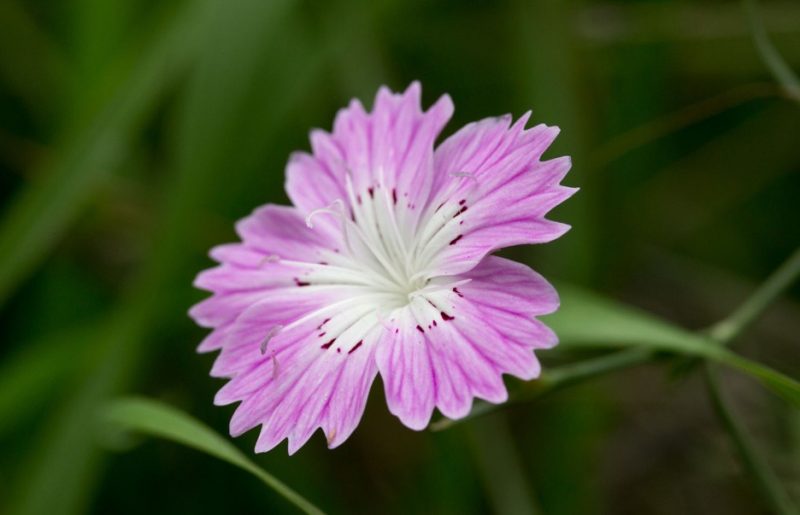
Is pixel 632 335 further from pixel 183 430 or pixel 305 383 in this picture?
pixel 183 430

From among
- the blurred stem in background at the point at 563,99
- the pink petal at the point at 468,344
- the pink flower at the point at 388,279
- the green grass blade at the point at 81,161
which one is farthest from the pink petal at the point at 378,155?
the blurred stem in background at the point at 563,99

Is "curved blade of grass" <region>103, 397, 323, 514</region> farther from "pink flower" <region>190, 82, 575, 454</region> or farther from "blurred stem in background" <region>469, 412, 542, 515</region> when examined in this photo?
"blurred stem in background" <region>469, 412, 542, 515</region>

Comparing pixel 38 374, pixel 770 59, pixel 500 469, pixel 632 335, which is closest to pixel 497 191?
pixel 632 335

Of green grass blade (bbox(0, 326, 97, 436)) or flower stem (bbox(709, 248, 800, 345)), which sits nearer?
flower stem (bbox(709, 248, 800, 345))

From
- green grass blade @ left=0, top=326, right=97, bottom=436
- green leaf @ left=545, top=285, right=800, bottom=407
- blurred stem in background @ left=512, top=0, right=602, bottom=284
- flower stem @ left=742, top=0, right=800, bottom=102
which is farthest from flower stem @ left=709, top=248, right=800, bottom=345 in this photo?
green grass blade @ left=0, top=326, right=97, bottom=436

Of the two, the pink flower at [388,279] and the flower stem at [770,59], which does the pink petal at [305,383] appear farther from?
the flower stem at [770,59]

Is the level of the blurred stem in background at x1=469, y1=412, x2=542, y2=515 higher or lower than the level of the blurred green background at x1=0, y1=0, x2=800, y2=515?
lower
